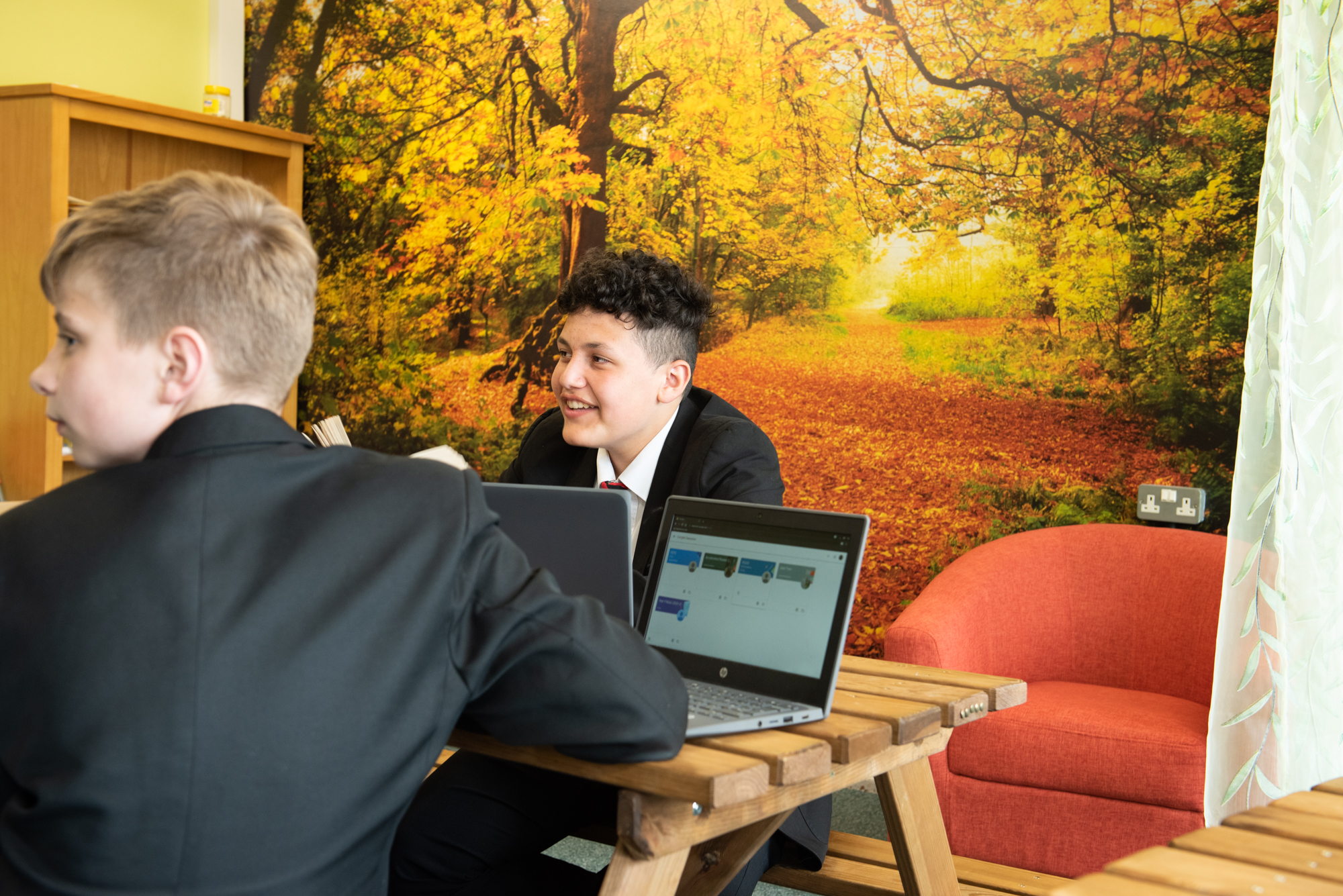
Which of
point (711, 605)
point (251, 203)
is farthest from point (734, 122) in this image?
point (251, 203)

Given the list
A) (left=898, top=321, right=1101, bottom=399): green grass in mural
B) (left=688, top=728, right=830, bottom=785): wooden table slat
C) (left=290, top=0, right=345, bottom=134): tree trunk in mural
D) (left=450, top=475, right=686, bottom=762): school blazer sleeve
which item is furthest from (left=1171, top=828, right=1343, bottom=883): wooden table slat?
(left=290, top=0, right=345, bottom=134): tree trunk in mural

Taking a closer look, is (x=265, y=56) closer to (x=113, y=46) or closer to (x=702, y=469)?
(x=113, y=46)

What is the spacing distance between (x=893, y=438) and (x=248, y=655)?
111 inches

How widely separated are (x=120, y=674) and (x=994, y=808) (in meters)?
2.11

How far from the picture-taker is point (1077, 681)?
9.63 ft

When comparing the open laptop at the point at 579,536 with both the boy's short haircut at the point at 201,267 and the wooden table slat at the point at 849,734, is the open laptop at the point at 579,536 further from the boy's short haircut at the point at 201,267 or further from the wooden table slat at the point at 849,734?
the boy's short haircut at the point at 201,267

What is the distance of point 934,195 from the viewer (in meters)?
3.40

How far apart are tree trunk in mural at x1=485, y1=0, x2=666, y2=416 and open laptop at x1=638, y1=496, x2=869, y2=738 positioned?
8.66 feet

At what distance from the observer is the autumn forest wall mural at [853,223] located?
121 inches

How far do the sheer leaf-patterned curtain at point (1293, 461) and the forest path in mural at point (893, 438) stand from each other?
3.32 feet

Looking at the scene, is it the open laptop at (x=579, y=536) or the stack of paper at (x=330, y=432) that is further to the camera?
the stack of paper at (x=330, y=432)

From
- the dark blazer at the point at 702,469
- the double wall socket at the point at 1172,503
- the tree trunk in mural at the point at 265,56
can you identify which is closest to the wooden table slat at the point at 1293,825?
the dark blazer at the point at 702,469

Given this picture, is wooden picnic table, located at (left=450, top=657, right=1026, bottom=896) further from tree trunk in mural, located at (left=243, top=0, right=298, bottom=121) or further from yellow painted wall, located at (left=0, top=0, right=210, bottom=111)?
tree trunk in mural, located at (left=243, top=0, right=298, bottom=121)

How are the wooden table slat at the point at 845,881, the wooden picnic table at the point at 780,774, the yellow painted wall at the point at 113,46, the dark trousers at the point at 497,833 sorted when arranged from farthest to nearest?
the yellow painted wall at the point at 113,46 → the wooden table slat at the point at 845,881 → the dark trousers at the point at 497,833 → the wooden picnic table at the point at 780,774
